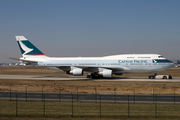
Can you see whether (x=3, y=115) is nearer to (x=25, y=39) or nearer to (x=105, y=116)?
(x=105, y=116)

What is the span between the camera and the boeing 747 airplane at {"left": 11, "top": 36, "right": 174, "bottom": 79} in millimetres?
54031

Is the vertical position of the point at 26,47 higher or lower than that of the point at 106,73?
higher

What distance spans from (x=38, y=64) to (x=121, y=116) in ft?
152

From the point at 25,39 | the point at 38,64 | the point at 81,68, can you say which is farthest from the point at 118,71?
the point at 25,39

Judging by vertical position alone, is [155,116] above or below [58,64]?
below

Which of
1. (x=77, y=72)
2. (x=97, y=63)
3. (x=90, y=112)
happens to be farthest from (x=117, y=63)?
(x=90, y=112)

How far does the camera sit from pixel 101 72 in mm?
54156

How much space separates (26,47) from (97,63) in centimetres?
2238

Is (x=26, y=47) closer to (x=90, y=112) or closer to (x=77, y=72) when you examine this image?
(x=77, y=72)

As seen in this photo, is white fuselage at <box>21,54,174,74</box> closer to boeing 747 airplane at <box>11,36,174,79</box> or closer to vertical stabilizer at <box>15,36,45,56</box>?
boeing 747 airplane at <box>11,36,174,79</box>

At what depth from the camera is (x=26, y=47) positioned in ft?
208

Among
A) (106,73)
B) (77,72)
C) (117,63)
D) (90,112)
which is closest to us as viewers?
(90,112)

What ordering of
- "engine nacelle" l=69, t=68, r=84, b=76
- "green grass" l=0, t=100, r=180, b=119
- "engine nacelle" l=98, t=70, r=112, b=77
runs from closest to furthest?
1. "green grass" l=0, t=100, r=180, b=119
2. "engine nacelle" l=98, t=70, r=112, b=77
3. "engine nacelle" l=69, t=68, r=84, b=76

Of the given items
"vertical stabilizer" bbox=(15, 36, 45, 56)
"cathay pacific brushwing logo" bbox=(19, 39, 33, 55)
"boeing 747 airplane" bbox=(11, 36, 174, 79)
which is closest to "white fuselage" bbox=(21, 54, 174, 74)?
"boeing 747 airplane" bbox=(11, 36, 174, 79)
